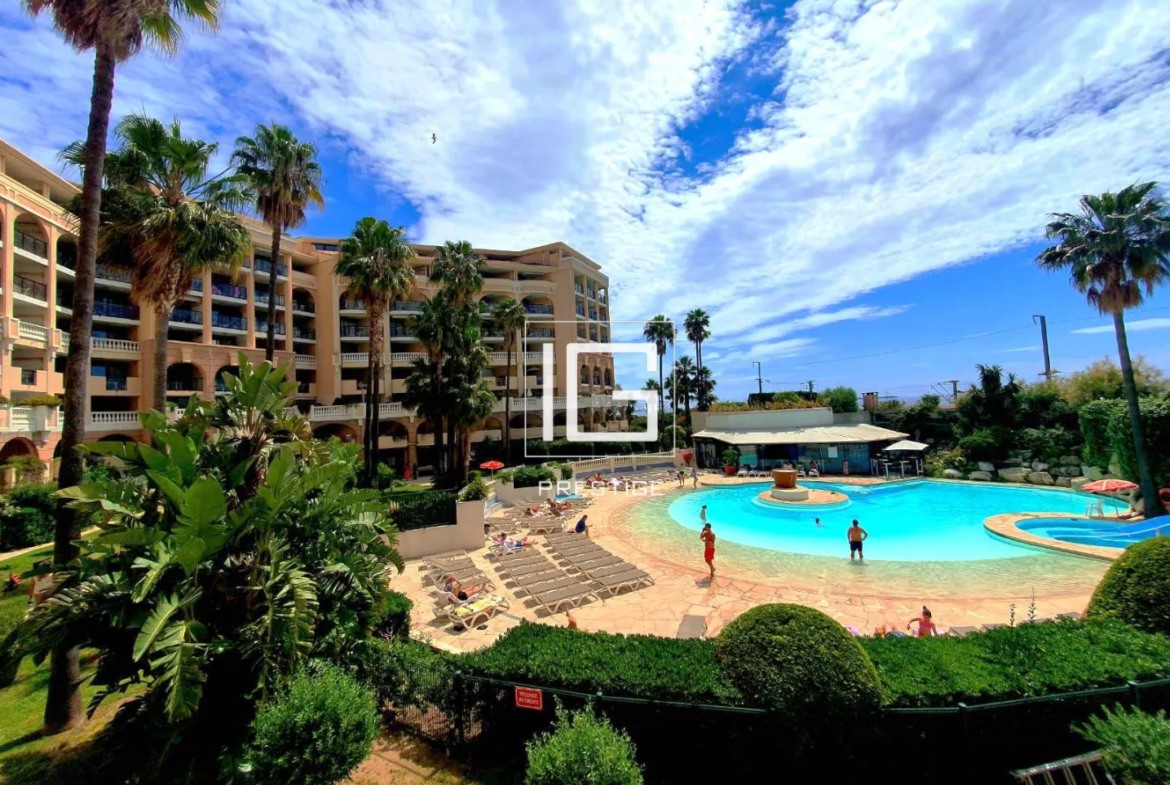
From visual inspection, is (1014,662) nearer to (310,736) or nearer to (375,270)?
(310,736)

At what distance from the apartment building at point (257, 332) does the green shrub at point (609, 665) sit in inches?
643

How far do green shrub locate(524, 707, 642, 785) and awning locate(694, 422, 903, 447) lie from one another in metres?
31.8

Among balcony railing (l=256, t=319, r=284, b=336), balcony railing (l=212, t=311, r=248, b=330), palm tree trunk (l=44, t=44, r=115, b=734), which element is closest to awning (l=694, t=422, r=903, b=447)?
palm tree trunk (l=44, t=44, r=115, b=734)

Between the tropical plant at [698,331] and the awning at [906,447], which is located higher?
the tropical plant at [698,331]

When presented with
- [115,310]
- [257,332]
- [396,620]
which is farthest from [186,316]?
[396,620]

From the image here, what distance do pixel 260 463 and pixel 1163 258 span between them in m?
31.2

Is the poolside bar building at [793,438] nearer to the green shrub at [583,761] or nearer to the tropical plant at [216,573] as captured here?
the tropical plant at [216,573]

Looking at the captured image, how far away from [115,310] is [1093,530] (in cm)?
5472

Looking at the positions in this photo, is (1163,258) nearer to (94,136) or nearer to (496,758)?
(496,758)

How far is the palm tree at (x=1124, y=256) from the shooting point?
60.3 feet

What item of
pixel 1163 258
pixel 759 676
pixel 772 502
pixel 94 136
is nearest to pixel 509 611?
pixel 759 676

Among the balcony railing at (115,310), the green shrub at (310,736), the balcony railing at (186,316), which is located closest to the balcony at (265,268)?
the balcony railing at (186,316)

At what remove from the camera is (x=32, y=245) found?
24688 millimetres

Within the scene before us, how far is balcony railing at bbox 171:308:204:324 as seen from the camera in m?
33.6
